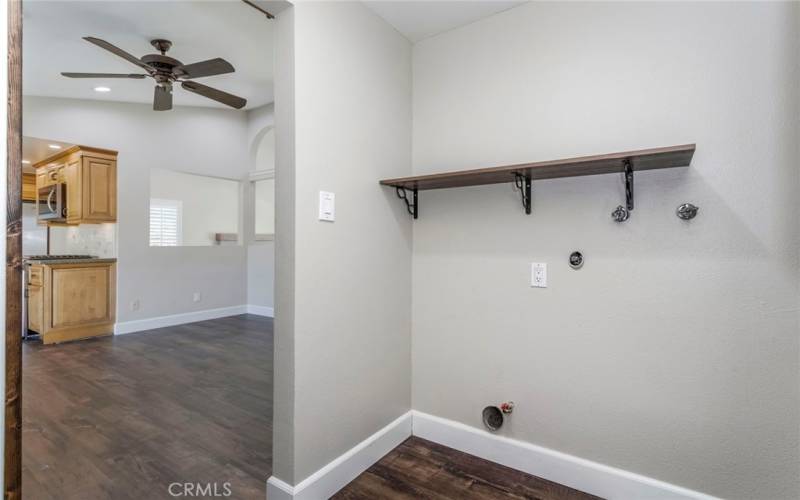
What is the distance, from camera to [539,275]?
198 cm

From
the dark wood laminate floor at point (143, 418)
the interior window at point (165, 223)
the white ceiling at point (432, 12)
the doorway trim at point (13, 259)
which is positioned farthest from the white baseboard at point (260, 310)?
the doorway trim at point (13, 259)

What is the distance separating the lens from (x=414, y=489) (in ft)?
6.10

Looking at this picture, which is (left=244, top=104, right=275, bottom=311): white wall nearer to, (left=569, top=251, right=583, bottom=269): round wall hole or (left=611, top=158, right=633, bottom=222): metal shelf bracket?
(left=569, top=251, right=583, bottom=269): round wall hole

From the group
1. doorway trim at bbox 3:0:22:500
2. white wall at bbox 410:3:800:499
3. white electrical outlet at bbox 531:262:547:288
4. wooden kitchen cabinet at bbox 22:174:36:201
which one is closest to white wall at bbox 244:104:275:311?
wooden kitchen cabinet at bbox 22:174:36:201

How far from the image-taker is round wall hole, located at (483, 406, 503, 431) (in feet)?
6.82

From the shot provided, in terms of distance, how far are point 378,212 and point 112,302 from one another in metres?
4.38

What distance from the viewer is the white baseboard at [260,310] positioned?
234 inches

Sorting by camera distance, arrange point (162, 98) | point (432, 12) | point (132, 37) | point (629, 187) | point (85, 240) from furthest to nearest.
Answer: point (85, 240) → point (162, 98) → point (132, 37) → point (432, 12) → point (629, 187)

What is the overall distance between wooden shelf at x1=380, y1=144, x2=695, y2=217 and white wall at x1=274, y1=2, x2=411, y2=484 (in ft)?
0.91

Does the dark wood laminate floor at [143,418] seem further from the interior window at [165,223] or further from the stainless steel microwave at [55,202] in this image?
the interior window at [165,223]

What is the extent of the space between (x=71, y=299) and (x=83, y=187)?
1.27 m

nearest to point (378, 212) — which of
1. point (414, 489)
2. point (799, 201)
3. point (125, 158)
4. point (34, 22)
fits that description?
point (414, 489)

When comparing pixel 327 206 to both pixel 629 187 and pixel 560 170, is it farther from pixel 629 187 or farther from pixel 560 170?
pixel 629 187

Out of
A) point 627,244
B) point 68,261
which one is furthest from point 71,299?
point 627,244
